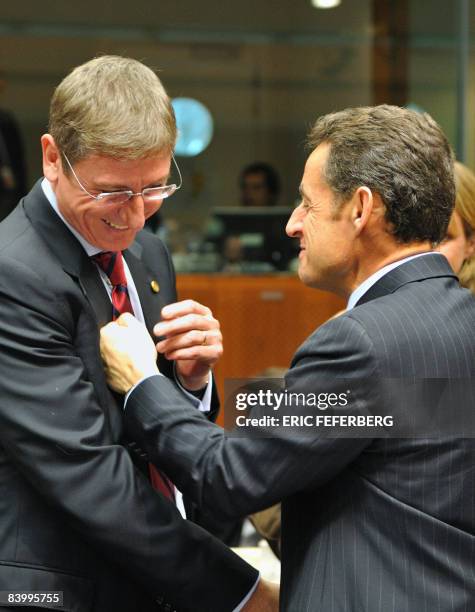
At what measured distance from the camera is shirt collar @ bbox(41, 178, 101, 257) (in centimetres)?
175

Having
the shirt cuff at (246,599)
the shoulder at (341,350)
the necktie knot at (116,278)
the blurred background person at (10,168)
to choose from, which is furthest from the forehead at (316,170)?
the blurred background person at (10,168)

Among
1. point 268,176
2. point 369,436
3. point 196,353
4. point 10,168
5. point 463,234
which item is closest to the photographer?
point 369,436

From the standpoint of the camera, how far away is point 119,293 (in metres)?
1.85

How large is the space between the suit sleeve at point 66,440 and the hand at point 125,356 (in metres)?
0.06

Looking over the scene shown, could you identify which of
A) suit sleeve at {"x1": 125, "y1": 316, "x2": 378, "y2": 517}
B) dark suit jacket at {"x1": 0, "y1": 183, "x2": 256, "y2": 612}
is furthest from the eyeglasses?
suit sleeve at {"x1": 125, "y1": 316, "x2": 378, "y2": 517}

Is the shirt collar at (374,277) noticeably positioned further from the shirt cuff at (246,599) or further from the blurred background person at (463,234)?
the blurred background person at (463,234)

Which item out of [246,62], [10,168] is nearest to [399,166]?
[10,168]

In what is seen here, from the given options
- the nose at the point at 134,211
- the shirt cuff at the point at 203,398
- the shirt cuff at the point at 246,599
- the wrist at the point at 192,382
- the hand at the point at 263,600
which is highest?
the nose at the point at 134,211

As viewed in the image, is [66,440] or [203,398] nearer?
[66,440]

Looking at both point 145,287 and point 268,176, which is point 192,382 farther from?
point 268,176

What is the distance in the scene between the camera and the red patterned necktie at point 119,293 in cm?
183

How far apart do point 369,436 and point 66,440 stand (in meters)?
0.49

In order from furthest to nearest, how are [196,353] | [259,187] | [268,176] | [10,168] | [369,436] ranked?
1. [268,176]
2. [259,187]
3. [10,168]
4. [196,353]
5. [369,436]

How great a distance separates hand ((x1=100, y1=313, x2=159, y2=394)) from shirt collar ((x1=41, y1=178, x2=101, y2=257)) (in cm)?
14
